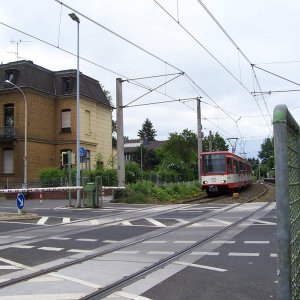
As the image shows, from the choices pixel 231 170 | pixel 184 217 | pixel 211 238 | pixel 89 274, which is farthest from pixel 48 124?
pixel 89 274

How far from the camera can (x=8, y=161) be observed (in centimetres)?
4412

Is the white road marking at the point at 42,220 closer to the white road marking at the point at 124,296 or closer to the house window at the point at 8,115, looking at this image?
the white road marking at the point at 124,296

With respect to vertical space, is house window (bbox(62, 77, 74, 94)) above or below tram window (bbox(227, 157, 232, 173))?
above

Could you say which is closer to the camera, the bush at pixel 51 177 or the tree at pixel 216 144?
the bush at pixel 51 177

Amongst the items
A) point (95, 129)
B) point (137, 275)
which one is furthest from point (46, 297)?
point (95, 129)

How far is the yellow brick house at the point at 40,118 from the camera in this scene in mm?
43219

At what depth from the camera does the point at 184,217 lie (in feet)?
63.3

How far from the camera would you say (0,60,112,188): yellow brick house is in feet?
142

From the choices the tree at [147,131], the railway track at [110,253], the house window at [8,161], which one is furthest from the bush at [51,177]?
the tree at [147,131]

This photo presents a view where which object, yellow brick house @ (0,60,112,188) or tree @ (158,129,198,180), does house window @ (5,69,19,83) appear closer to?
yellow brick house @ (0,60,112,188)

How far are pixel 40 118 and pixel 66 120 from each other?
2.94 metres

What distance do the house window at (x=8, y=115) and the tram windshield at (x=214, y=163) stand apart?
709 inches

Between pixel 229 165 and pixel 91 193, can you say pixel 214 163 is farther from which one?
pixel 91 193

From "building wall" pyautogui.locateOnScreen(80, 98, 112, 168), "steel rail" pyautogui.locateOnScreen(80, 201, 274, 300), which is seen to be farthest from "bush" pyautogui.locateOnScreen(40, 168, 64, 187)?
"steel rail" pyautogui.locateOnScreen(80, 201, 274, 300)
